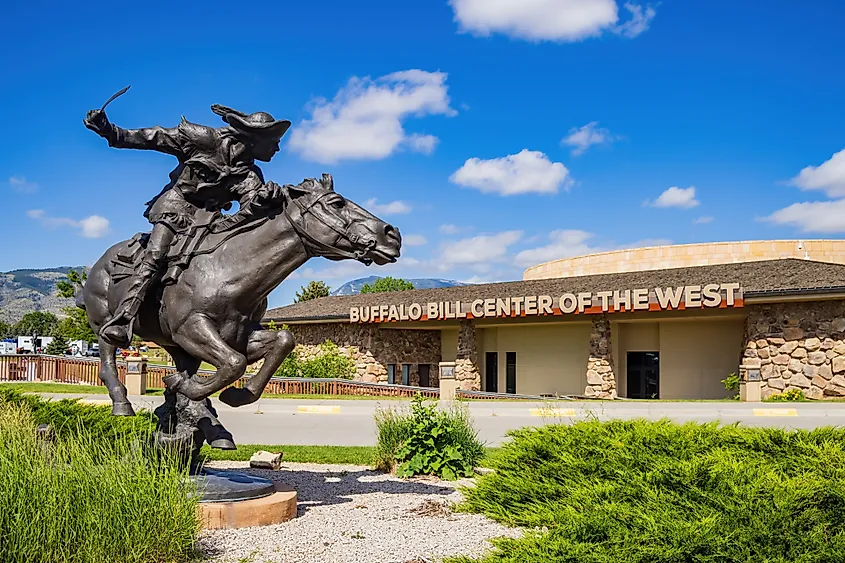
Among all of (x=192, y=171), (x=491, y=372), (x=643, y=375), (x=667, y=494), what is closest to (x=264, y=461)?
(x=192, y=171)

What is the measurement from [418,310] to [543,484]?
23.4 m

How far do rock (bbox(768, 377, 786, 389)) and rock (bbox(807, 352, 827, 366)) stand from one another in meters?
1.08

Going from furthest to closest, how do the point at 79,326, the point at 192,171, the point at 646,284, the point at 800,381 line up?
the point at 79,326 < the point at 646,284 < the point at 800,381 < the point at 192,171

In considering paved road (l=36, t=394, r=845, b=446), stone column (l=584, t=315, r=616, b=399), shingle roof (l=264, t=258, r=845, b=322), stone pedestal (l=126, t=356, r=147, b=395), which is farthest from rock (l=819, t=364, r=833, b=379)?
stone pedestal (l=126, t=356, r=147, b=395)

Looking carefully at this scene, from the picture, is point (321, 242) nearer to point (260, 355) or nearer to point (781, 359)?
point (260, 355)

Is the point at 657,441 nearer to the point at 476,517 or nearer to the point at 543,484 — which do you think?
the point at 543,484

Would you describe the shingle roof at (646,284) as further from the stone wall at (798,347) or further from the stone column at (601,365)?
the stone column at (601,365)

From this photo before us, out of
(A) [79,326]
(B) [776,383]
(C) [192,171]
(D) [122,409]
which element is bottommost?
(B) [776,383]

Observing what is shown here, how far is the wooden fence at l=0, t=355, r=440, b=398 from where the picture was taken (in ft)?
83.6

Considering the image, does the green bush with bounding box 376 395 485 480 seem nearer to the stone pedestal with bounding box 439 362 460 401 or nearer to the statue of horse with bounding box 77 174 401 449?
the statue of horse with bounding box 77 174 401 449

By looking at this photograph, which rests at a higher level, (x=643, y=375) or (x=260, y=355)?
(x=260, y=355)

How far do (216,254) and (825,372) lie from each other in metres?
22.1

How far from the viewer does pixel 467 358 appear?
3192 cm

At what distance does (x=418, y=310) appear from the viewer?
30.8 metres
